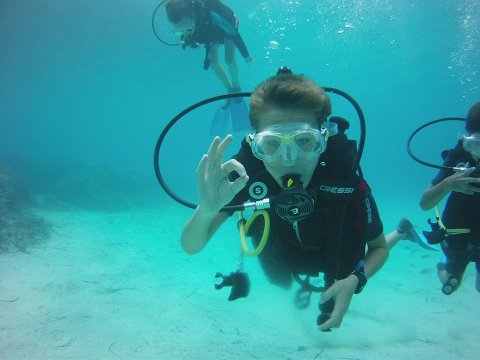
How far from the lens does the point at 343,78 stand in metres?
44.6

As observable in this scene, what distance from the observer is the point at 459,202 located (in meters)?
4.16

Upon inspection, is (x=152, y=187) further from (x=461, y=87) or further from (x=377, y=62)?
(x=461, y=87)

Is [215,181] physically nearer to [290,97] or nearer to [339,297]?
[290,97]

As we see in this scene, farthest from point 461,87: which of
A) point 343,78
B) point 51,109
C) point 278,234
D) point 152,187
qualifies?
point 51,109

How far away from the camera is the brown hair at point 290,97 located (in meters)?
2.31

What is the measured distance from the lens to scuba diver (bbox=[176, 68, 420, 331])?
223cm

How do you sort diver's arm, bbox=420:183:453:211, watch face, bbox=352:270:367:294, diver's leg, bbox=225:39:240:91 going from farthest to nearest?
diver's leg, bbox=225:39:240:91 < diver's arm, bbox=420:183:453:211 < watch face, bbox=352:270:367:294

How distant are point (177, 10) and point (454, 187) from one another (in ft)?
24.7

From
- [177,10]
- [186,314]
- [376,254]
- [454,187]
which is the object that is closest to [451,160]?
[454,187]

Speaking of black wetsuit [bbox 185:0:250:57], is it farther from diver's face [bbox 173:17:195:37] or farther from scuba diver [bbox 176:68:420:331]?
scuba diver [bbox 176:68:420:331]

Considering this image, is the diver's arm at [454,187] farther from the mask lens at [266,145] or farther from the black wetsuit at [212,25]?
the black wetsuit at [212,25]

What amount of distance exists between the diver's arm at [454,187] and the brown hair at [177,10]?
7.31m

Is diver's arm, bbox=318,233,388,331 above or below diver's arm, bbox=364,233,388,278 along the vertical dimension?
below

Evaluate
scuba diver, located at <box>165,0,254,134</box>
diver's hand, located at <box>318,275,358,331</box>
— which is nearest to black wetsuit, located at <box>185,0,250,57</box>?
scuba diver, located at <box>165,0,254,134</box>
